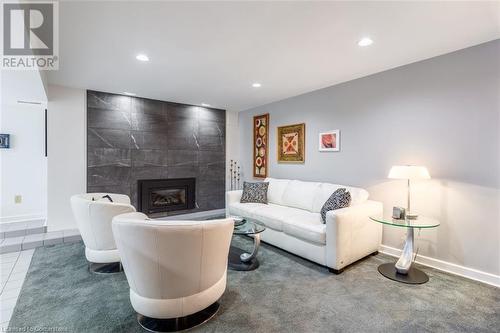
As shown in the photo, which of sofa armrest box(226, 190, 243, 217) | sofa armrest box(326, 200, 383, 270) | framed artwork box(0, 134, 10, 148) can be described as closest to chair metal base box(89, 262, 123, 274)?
sofa armrest box(226, 190, 243, 217)

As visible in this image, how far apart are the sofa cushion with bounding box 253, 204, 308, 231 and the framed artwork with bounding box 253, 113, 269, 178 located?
1.48 metres

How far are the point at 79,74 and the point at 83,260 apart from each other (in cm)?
247

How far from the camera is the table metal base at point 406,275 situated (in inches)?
98.5

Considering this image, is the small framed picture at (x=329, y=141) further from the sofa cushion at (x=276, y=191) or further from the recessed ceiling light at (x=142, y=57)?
the recessed ceiling light at (x=142, y=57)

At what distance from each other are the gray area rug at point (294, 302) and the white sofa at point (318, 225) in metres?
0.21

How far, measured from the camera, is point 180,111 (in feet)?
16.7

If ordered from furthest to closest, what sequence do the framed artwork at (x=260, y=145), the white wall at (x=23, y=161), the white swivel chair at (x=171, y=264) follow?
the framed artwork at (x=260, y=145), the white wall at (x=23, y=161), the white swivel chair at (x=171, y=264)

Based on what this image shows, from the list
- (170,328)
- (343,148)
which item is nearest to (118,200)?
(170,328)

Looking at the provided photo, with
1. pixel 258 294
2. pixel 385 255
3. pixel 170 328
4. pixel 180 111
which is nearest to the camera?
pixel 170 328

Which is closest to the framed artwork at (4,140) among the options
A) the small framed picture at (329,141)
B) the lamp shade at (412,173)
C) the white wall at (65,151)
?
the white wall at (65,151)

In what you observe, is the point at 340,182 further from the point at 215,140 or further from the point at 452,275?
the point at 215,140

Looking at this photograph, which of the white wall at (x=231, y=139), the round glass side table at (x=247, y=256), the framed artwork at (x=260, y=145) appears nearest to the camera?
the round glass side table at (x=247, y=256)

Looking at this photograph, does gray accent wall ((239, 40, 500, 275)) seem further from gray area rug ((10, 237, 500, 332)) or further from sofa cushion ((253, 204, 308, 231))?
sofa cushion ((253, 204, 308, 231))

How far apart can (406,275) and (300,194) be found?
5.72 ft
